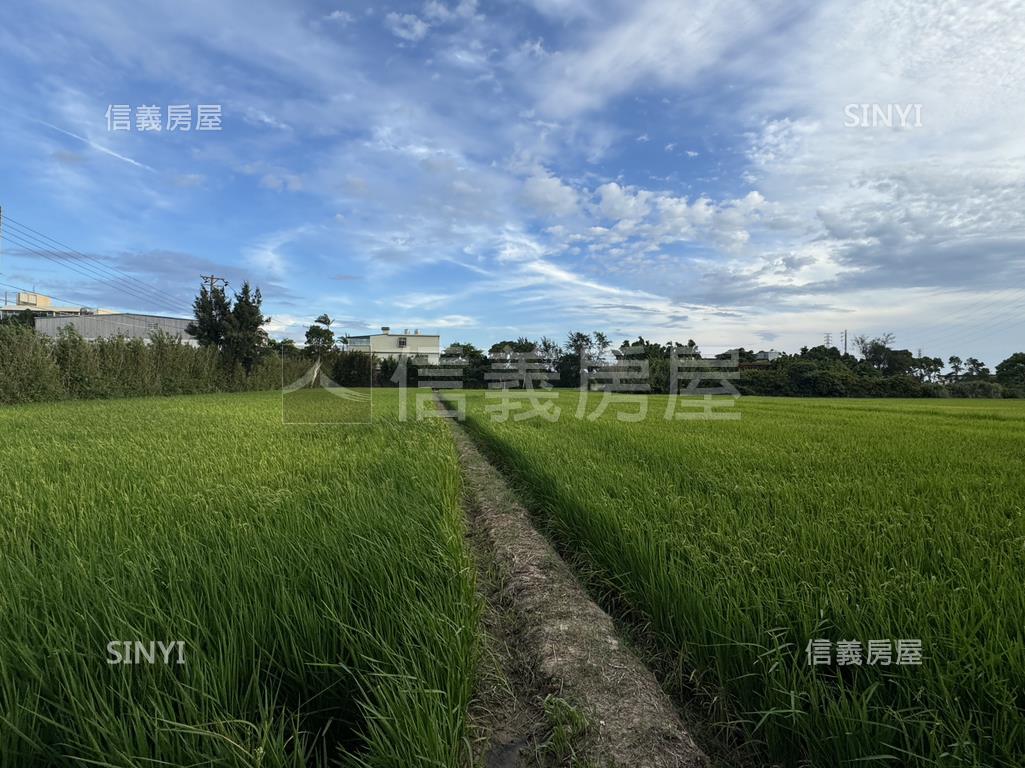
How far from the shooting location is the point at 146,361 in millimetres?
18844

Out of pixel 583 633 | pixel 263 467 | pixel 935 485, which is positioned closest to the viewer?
pixel 583 633

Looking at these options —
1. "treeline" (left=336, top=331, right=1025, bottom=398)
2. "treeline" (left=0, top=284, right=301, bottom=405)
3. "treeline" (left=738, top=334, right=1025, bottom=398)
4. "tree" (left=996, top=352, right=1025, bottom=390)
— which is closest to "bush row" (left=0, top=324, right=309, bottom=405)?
"treeline" (left=0, top=284, right=301, bottom=405)

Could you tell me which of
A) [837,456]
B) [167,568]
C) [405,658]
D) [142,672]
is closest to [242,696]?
[142,672]

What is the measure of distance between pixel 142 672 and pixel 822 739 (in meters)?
1.75

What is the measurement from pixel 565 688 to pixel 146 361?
22.9 m

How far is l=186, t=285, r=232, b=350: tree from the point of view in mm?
24812

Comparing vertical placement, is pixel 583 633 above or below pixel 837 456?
below

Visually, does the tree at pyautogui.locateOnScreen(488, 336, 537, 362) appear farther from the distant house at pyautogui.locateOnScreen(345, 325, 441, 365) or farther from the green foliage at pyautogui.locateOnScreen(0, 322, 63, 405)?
the green foliage at pyautogui.locateOnScreen(0, 322, 63, 405)

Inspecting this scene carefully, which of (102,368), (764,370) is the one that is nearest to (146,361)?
(102,368)

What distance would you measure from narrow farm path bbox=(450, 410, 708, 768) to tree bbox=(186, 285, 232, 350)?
27256 mm

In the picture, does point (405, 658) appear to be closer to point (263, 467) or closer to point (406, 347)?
point (263, 467)

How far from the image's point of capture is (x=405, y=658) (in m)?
1.33

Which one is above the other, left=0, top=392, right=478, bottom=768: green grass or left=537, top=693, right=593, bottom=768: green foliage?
left=0, top=392, right=478, bottom=768: green grass

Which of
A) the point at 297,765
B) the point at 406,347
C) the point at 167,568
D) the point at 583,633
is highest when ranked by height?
the point at 406,347
